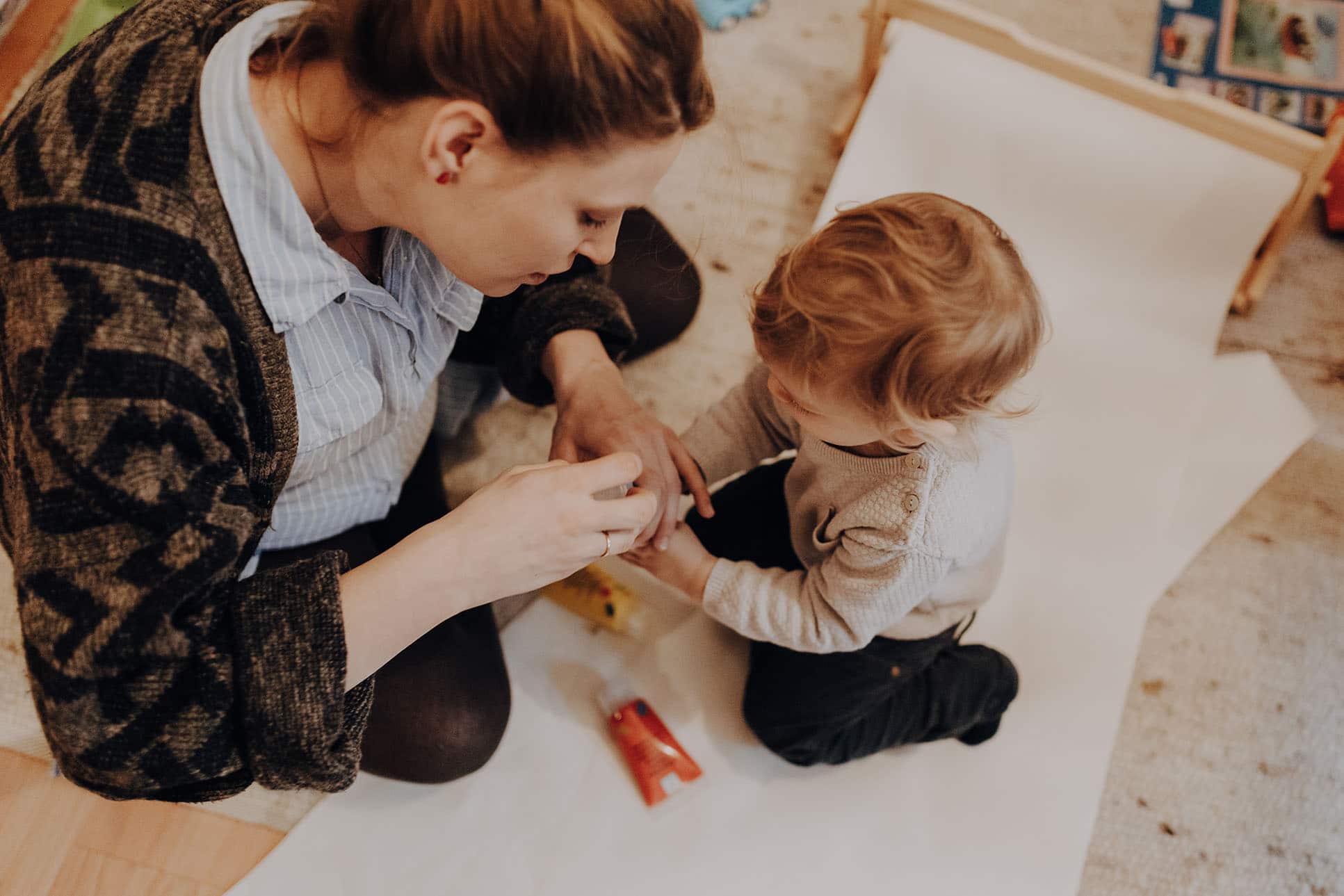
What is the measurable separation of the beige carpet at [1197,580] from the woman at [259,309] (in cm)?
28

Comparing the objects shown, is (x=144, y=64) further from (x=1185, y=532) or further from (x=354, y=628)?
(x=1185, y=532)

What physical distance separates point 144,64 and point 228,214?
10 cm

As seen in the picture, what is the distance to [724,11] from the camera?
4.79 feet

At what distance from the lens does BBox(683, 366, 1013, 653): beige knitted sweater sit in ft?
2.34

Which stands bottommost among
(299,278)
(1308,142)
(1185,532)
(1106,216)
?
(1185,532)

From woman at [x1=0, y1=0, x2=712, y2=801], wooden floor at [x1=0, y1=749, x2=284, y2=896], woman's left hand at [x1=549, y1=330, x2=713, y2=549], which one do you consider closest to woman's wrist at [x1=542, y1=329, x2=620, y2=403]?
woman's left hand at [x1=549, y1=330, x2=713, y2=549]

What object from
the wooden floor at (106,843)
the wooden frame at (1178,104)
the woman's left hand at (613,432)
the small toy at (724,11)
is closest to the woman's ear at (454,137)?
the woman's left hand at (613,432)

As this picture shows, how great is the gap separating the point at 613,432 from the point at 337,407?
0.82ft

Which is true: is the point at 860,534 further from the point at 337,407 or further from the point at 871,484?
the point at 337,407

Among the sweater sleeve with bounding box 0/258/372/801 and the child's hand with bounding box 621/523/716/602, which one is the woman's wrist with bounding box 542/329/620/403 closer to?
the child's hand with bounding box 621/523/716/602

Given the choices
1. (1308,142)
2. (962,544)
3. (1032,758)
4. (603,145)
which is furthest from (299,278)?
(1308,142)

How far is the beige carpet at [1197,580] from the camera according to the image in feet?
3.14

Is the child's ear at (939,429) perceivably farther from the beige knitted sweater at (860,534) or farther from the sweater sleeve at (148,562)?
the sweater sleeve at (148,562)

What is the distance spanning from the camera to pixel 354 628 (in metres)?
0.62
